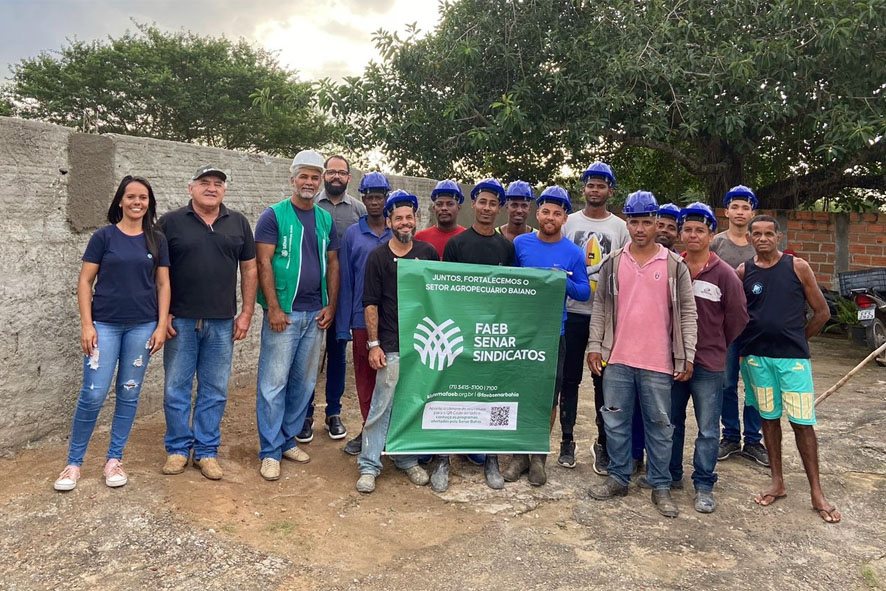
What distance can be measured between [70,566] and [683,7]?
902cm

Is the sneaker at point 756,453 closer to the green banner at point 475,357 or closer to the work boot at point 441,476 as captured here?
the green banner at point 475,357

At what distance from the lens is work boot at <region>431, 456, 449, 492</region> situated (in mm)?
3875

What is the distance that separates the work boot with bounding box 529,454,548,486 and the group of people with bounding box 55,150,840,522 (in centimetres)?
2

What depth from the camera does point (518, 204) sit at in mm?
4113

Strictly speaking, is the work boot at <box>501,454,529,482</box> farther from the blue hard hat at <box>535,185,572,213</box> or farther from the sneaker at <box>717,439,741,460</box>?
the blue hard hat at <box>535,185,572,213</box>

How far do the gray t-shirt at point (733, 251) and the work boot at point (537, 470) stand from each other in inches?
76.2

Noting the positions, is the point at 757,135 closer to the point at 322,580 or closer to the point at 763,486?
the point at 763,486

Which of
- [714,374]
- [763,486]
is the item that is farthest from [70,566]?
[763,486]

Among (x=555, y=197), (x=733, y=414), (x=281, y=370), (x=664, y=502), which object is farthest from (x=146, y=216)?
(x=733, y=414)

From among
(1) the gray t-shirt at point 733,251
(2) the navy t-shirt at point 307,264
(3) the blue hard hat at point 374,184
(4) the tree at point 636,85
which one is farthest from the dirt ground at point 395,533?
(4) the tree at point 636,85

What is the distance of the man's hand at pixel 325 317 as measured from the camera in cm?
415

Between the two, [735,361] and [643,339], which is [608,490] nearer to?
[643,339]

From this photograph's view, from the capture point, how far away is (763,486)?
417 cm

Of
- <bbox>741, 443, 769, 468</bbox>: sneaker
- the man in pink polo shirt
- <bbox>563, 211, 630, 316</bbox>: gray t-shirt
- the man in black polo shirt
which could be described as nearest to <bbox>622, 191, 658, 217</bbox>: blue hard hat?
the man in pink polo shirt
